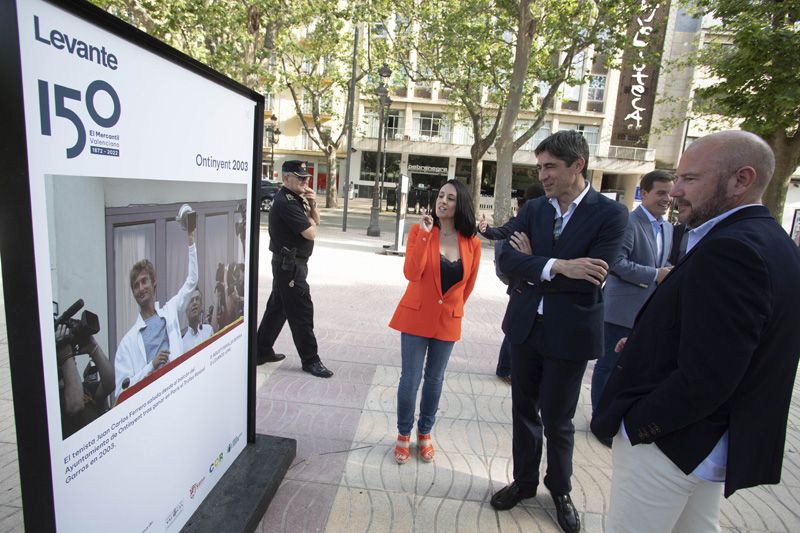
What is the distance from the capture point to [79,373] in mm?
1384

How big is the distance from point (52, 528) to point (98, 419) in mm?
306

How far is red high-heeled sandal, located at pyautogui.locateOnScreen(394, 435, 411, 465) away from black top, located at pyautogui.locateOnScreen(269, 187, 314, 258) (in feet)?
5.90

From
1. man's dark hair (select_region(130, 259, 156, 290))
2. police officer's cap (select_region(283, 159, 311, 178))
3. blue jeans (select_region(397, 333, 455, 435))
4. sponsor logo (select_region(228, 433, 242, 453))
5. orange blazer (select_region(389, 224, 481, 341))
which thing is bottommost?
sponsor logo (select_region(228, 433, 242, 453))

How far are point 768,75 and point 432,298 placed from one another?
9.86 meters

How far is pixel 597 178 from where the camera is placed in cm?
3888

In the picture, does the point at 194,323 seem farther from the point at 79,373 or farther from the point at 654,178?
the point at 654,178

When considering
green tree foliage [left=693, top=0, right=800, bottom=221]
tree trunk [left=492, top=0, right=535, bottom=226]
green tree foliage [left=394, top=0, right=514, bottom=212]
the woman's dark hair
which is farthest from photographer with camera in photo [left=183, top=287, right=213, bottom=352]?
green tree foliage [left=394, top=0, right=514, bottom=212]

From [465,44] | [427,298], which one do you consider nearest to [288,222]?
[427,298]

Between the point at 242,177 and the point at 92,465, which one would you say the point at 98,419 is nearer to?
the point at 92,465

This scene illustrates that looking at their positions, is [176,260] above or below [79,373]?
above

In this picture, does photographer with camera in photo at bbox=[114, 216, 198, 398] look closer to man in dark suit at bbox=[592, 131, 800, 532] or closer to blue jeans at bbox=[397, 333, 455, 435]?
blue jeans at bbox=[397, 333, 455, 435]

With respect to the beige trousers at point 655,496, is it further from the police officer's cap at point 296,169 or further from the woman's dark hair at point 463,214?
the police officer's cap at point 296,169

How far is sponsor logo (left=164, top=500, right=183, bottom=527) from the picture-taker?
6.42 ft

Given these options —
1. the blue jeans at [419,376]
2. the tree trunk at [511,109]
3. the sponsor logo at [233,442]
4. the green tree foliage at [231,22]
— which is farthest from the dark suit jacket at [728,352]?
the green tree foliage at [231,22]
